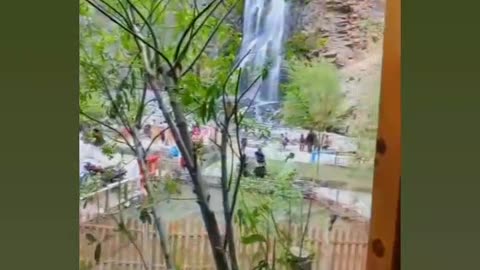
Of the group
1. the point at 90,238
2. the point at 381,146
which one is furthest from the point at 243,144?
the point at 90,238

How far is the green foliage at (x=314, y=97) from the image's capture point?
134 cm

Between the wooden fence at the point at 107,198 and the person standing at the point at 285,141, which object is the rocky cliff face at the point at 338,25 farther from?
the wooden fence at the point at 107,198

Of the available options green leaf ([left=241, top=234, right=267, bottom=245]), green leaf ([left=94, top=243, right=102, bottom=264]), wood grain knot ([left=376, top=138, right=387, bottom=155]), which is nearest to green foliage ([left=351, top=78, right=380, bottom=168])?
wood grain knot ([left=376, top=138, right=387, bottom=155])

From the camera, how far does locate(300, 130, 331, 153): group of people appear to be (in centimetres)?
136

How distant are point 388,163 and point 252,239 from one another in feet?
1.09

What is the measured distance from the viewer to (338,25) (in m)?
1.33

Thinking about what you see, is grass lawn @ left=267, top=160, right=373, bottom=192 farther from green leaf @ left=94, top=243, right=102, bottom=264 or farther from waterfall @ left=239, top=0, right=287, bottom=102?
green leaf @ left=94, top=243, right=102, bottom=264

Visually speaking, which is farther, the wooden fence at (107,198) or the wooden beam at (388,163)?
the wooden fence at (107,198)

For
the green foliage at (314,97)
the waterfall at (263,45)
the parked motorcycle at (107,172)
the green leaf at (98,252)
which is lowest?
the green leaf at (98,252)

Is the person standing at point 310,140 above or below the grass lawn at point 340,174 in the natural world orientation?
above

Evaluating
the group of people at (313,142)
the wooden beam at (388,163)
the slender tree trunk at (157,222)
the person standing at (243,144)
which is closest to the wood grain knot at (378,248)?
the wooden beam at (388,163)

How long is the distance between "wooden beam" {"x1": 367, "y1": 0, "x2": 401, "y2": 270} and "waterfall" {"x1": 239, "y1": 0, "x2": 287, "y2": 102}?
215 mm

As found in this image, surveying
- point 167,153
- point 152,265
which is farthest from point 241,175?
point 152,265

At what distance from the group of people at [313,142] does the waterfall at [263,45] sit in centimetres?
10
